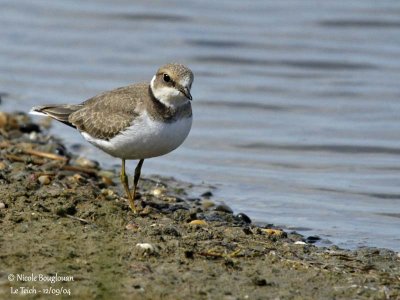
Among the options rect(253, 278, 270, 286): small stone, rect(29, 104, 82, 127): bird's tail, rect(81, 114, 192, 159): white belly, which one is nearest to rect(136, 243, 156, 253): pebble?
rect(253, 278, 270, 286): small stone

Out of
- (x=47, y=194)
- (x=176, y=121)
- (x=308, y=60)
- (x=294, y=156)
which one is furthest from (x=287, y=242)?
(x=308, y=60)

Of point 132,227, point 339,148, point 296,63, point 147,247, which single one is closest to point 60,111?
point 132,227

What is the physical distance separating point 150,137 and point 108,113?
69 centimetres

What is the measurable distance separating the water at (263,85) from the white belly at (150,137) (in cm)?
176

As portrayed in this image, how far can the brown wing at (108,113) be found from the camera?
8.16 meters

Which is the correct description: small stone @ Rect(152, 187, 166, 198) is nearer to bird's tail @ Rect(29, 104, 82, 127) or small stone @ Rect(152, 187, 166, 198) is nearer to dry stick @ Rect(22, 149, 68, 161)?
dry stick @ Rect(22, 149, 68, 161)

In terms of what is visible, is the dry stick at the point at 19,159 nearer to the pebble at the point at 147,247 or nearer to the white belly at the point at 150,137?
the white belly at the point at 150,137

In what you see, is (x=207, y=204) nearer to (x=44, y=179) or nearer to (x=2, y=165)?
(x=44, y=179)

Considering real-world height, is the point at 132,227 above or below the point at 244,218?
above

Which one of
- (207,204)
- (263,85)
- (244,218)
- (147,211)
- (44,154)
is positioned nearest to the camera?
(147,211)

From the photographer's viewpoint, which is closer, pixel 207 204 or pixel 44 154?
pixel 207 204

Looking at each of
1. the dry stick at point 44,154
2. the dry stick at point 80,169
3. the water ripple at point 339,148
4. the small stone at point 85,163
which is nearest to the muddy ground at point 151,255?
the dry stick at point 80,169

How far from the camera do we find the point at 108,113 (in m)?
8.41

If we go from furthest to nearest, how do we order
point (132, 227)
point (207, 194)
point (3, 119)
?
point (3, 119) < point (207, 194) < point (132, 227)
